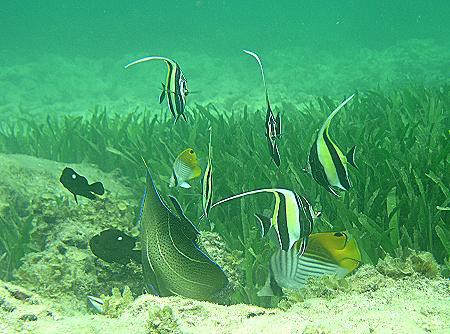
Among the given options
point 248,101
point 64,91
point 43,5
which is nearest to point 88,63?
point 64,91

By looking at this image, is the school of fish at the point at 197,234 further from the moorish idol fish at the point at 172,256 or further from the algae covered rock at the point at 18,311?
the algae covered rock at the point at 18,311

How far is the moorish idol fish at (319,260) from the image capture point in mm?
2841

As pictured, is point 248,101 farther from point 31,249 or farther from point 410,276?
point 410,276

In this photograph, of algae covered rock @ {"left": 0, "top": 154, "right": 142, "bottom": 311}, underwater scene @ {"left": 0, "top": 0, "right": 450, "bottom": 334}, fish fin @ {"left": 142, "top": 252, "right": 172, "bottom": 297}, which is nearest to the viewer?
fish fin @ {"left": 142, "top": 252, "right": 172, "bottom": 297}

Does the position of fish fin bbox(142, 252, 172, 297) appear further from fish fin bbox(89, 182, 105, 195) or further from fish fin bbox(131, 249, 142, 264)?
fish fin bbox(89, 182, 105, 195)

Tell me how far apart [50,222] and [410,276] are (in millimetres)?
3585

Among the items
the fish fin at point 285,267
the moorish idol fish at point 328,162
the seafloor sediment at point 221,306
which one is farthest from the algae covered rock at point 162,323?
the moorish idol fish at point 328,162

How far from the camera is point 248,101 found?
50.3 feet

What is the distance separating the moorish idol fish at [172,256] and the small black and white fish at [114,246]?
1.40 meters

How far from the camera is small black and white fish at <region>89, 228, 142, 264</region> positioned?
3.36m

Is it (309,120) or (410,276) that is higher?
(309,120)

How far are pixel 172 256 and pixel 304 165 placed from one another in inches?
148

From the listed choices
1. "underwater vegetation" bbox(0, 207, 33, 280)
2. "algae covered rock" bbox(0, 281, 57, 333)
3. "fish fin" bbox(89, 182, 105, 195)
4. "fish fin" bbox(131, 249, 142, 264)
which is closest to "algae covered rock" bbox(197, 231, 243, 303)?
"fish fin" bbox(131, 249, 142, 264)

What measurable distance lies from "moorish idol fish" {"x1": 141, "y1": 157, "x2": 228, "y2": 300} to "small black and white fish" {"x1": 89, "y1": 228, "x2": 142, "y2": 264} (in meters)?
1.40
